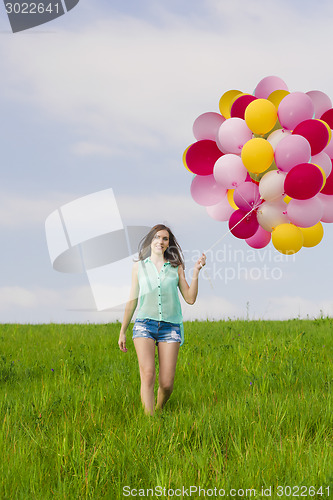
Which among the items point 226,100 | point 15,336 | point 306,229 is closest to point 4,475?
point 306,229

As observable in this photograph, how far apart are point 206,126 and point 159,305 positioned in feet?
9.69

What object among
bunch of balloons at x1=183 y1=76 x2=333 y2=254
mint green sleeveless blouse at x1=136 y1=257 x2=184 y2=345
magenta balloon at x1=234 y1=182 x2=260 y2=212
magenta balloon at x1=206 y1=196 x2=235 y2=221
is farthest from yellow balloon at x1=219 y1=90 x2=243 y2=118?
mint green sleeveless blouse at x1=136 y1=257 x2=184 y2=345

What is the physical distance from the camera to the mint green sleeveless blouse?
4867 mm

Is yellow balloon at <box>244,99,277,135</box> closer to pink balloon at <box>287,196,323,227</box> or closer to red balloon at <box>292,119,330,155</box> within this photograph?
red balloon at <box>292,119,330,155</box>

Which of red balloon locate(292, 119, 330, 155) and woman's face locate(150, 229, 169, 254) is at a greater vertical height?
red balloon locate(292, 119, 330, 155)

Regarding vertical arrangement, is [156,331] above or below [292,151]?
below

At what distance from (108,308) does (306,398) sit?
112 inches

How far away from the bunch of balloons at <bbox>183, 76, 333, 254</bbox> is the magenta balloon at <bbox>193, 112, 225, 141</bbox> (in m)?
0.01

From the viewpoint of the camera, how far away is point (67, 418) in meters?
4.64

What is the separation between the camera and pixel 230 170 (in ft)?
19.9

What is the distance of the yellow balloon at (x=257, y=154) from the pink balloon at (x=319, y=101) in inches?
55.3

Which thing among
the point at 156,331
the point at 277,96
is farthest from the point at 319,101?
the point at 156,331

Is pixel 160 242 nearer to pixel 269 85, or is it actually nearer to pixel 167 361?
pixel 167 361

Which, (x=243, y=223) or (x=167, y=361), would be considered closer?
(x=167, y=361)
